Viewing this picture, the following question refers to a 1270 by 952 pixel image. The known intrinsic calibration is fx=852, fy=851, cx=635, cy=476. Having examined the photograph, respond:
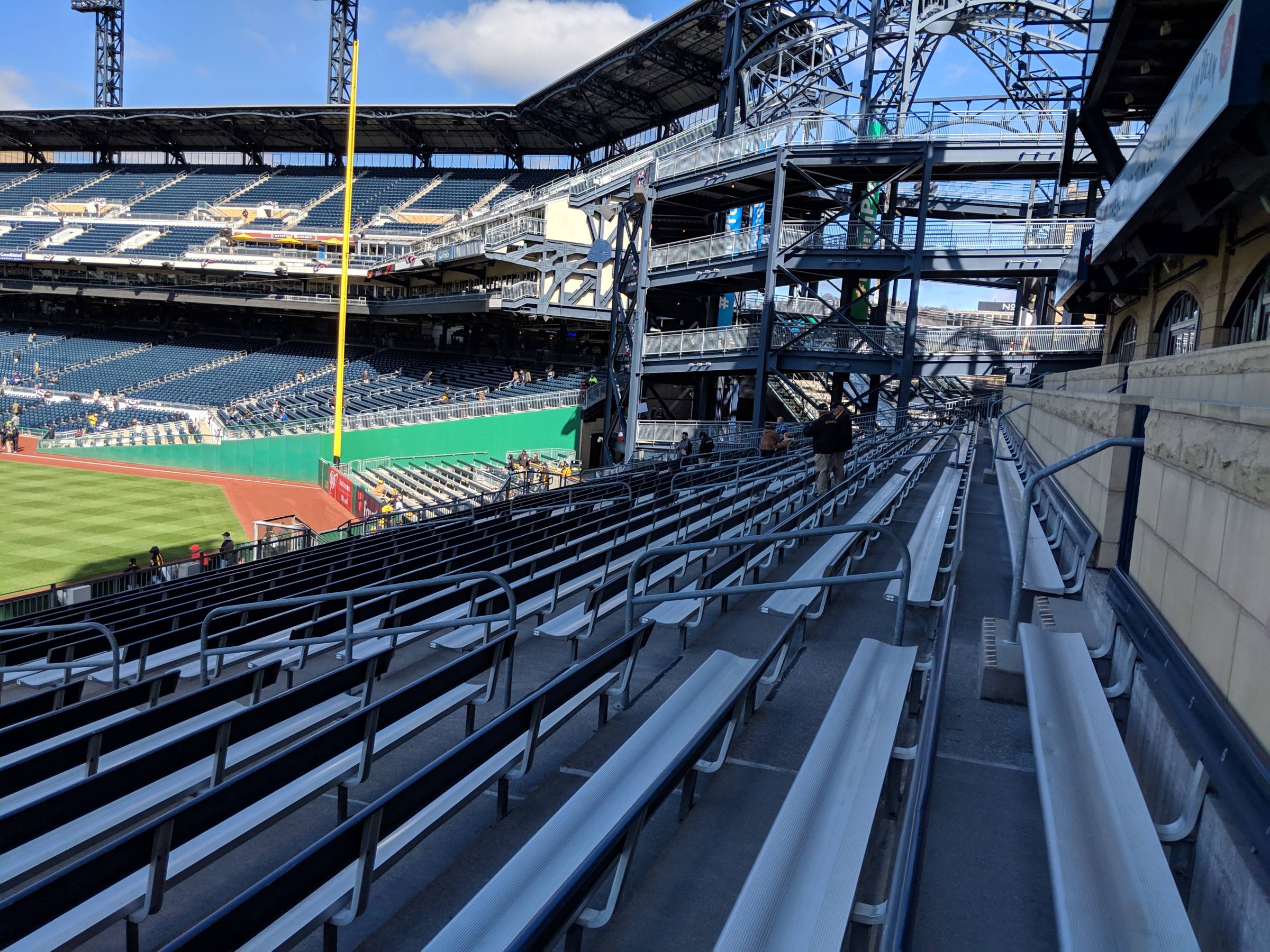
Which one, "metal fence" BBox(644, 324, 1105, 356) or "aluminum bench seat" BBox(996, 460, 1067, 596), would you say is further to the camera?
"metal fence" BBox(644, 324, 1105, 356)

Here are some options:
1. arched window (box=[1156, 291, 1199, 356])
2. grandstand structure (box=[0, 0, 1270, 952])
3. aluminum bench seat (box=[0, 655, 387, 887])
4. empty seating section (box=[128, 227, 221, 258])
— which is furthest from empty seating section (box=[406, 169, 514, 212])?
aluminum bench seat (box=[0, 655, 387, 887])

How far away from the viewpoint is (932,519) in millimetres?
8109

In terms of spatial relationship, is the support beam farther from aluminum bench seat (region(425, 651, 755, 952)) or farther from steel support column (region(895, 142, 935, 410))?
aluminum bench seat (region(425, 651, 755, 952))

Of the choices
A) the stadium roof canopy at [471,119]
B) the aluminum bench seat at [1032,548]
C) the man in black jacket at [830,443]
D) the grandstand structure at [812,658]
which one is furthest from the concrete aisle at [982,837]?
the stadium roof canopy at [471,119]

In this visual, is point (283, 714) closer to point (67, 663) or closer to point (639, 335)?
point (67, 663)

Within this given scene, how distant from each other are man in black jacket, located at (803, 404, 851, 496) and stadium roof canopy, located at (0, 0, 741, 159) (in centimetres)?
3118

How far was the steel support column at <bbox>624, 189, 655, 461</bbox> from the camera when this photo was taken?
24.5 meters

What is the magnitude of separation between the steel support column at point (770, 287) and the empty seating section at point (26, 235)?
5144 centimetres

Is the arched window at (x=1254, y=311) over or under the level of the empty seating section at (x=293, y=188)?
under

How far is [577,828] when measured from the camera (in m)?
2.95

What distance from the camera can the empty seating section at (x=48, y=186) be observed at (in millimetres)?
60938

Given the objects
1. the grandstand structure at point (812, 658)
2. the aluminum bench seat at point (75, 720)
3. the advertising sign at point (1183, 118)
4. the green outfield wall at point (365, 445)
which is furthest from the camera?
the green outfield wall at point (365, 445)

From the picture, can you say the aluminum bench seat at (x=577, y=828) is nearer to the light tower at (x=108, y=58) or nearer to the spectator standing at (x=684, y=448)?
the spectator standing at (x=684, y=448)

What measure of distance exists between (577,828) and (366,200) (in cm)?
5956
